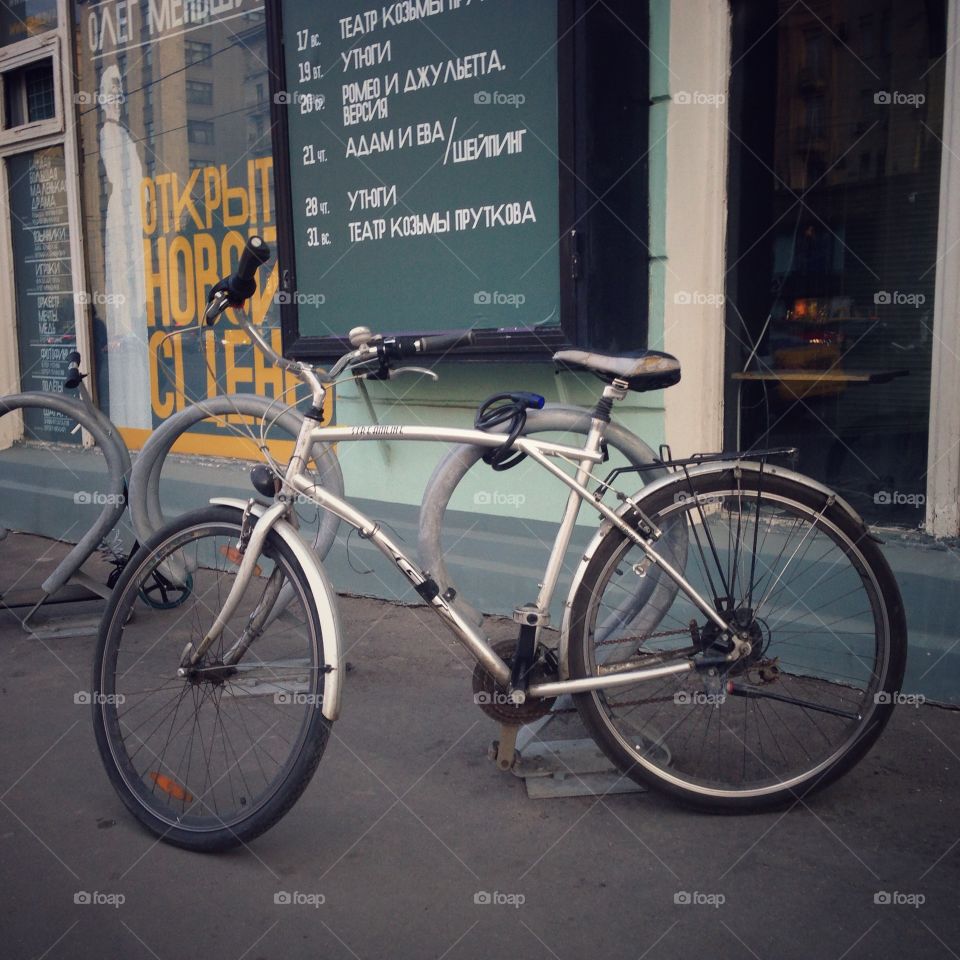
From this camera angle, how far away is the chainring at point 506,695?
3.04 m

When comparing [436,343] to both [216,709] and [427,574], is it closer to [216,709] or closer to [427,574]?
[427,574]

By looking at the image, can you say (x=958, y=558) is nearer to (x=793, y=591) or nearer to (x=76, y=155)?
(x=793, y=591)

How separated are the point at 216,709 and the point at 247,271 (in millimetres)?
1387

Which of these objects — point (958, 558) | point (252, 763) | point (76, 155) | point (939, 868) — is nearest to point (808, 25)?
point (958, 558)

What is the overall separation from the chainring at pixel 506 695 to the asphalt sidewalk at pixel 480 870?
12.2 inches

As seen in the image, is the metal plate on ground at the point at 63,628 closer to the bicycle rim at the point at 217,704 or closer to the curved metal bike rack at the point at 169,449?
the curved metal bike rack at the point at 169,449

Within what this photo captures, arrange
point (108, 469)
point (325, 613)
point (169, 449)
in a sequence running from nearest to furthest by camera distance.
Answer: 1. point (325, 613)
2. point (169, 449)
3. point (108, 469)

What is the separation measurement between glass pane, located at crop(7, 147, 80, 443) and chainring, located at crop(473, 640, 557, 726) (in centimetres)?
596

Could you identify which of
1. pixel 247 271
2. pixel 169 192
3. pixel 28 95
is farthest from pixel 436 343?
pixel 28 95

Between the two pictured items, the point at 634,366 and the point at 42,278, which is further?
the point at 42,278

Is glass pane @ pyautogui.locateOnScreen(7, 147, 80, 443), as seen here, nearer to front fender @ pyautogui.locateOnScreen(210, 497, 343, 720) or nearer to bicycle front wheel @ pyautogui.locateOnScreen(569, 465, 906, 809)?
front fender @ pyautogui.locateOnScreen(210, 497, 343, 720)

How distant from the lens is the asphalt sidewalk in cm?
249

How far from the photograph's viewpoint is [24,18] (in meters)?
Answer: 8.12

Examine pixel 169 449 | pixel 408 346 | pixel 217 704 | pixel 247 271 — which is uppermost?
pixel 247 271
